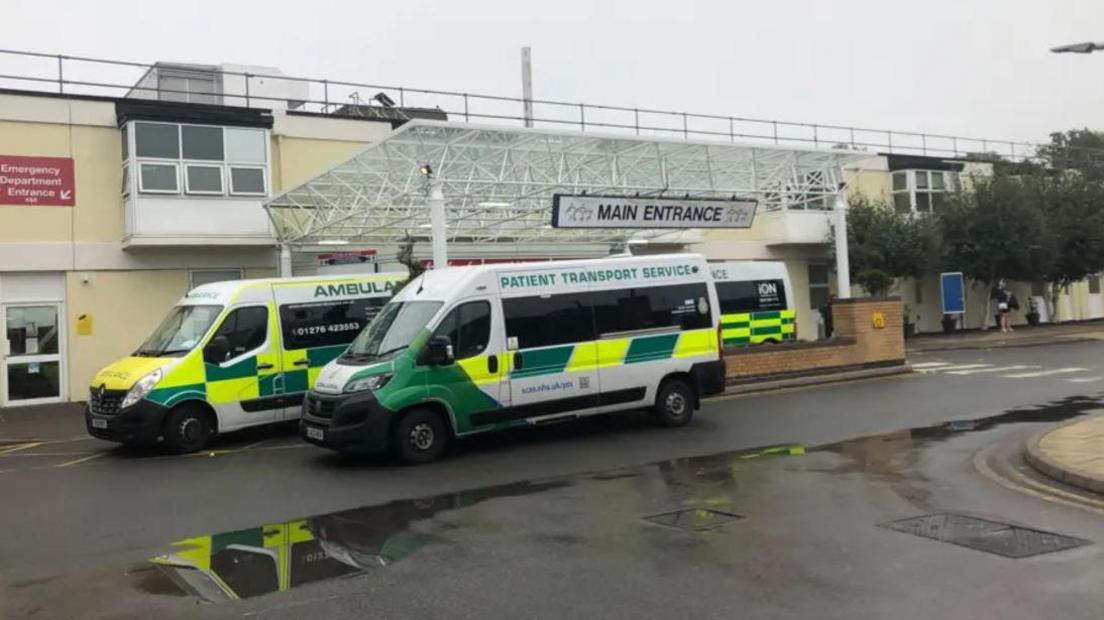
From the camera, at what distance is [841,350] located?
62.7ft

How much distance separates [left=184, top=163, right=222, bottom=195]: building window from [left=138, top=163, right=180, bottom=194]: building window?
25cm

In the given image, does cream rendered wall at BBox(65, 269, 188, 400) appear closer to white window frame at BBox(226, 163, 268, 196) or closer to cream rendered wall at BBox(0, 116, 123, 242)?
cream rendered wall at BBox(0, 116, 123, 242)

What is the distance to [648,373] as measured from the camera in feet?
41.3

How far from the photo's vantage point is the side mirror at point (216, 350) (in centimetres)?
1252

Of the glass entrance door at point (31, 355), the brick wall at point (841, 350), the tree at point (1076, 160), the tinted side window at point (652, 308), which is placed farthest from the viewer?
the tree at point (1076, 160)

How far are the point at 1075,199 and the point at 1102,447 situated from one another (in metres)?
30.0

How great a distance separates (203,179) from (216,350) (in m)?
9.37

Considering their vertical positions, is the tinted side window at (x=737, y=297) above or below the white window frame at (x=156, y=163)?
below

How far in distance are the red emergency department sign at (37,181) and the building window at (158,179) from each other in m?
1.65

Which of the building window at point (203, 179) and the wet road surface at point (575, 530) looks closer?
the wet road surface at point (575, 530)

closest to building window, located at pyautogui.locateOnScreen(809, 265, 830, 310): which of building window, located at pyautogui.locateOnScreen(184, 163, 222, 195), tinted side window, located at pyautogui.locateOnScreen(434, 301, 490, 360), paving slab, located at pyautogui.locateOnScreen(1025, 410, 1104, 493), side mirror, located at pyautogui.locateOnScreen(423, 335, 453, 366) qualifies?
building window, located at pyautogui.locateOnScreen(184, 163, 222, 195)

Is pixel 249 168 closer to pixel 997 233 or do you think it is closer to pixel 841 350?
pixel 841 350

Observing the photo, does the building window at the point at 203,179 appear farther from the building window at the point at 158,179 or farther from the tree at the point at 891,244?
the tree at the point at 891,244

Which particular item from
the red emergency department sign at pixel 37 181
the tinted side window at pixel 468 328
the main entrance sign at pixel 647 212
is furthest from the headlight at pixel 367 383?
the red emergency department sign at pixel 37 181
